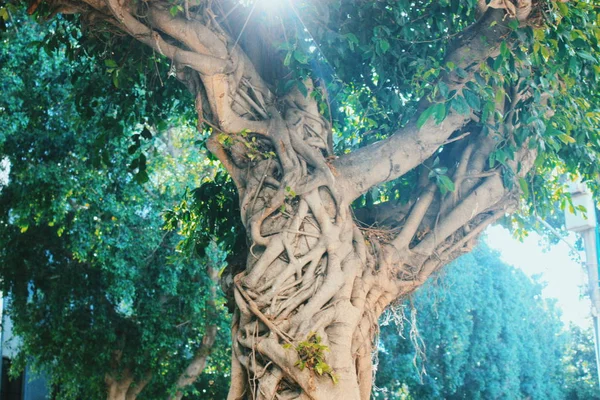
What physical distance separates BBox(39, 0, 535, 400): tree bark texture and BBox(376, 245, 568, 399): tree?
1102cm

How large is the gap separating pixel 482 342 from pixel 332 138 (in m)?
15.2

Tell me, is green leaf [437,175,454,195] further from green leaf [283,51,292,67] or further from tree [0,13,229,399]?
tree [0,13,229,399]

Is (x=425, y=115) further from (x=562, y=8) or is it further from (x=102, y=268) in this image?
(x=102, y=268)

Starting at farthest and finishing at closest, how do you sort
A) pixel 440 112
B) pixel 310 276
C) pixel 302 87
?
pixel 302 87 → pixel 440 112 → pixel 310 276

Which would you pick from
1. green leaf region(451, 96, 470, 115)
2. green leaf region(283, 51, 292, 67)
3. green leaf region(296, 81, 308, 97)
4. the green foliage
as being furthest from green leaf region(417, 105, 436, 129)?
the green foliage

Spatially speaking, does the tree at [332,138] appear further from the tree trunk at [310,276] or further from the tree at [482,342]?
the tree at [482,342]

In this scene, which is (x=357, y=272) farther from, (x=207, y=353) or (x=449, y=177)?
(x=207, y=353)

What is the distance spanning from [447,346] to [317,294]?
Result: 575 inches

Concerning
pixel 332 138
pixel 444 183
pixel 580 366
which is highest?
pixel 580 366

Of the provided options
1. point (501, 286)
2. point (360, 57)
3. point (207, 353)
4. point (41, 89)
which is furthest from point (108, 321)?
point (501, 286)

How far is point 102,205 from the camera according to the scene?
1149cm

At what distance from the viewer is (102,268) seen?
12.2 m

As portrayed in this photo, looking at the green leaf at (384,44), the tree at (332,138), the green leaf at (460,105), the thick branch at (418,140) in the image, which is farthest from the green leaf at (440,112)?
the green leaf at (384,44)

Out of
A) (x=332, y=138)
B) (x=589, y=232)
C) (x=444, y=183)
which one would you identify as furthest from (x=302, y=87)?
(x=589, y=232)
